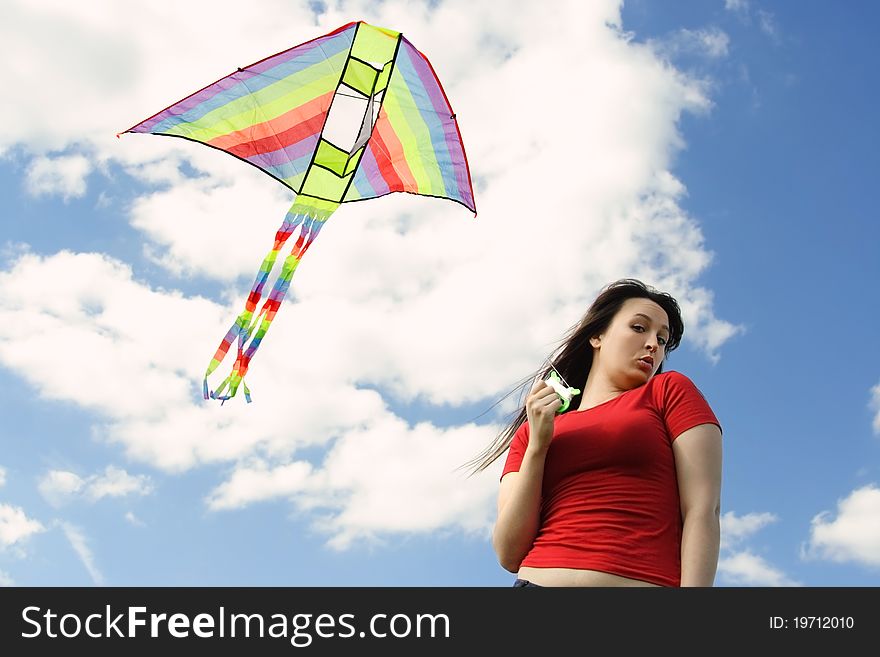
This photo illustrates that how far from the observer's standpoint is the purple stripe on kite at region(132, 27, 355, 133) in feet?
16.4

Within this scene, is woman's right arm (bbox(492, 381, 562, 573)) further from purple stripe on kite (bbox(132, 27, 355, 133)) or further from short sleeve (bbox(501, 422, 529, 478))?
purple stripe on kite (bbox(132, 27, 355, 133))

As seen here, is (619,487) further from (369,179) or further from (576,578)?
(369,179)

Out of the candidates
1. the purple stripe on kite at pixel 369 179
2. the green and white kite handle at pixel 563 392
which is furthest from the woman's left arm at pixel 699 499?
the purple stripe on kite at pixel 369 179

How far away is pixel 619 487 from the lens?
202 cm

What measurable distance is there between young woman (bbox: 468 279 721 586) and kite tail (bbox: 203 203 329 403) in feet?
6.50

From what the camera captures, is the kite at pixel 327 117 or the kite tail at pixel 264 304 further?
the kite at pixel 327 117

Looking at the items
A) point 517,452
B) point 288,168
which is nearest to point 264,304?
point 288,168

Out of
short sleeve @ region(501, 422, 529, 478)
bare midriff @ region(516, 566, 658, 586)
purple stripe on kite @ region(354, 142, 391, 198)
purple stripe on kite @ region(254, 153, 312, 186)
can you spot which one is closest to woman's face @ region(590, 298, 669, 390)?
short sleeve @ region(501, 422, 529, 478)

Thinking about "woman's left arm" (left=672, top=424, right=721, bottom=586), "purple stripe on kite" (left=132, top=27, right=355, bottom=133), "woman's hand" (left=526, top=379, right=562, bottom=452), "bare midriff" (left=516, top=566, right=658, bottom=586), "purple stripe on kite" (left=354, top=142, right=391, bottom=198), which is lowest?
"bare midriff" (left=516, top=566, right=658, bottom=586)

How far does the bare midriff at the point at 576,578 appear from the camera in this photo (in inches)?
72.6

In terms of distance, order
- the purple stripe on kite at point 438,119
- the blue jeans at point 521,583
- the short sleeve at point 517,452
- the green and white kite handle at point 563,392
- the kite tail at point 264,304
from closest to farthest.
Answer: the blue jeans at point 521,583, the green and white kite handle at point 563,392, the short sleeve at point 517,452, the kite tail at point 264,304, the purple stripe on kite at point 438,119

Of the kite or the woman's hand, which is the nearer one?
the woman's hand

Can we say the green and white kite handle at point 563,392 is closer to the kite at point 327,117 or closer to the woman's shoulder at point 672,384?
the woman's shoulder at point 672,384
